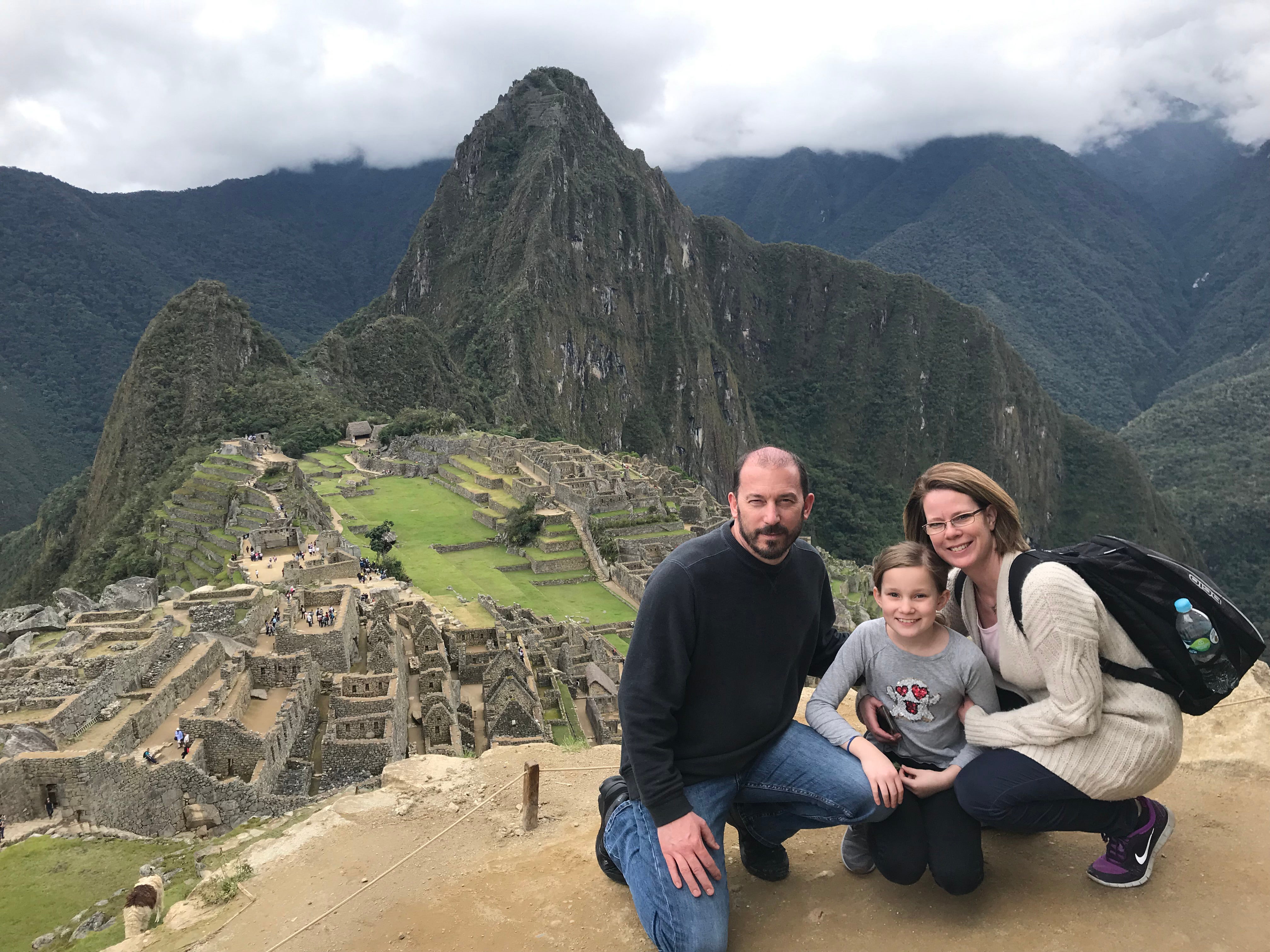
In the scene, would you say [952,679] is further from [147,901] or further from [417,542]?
[417,542]

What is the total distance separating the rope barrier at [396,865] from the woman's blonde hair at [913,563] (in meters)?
3.53

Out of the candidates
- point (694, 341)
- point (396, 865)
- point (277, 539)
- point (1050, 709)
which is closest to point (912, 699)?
point (1050, 709)

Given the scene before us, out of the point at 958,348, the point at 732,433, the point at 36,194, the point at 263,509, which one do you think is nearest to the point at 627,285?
the point at 732,433

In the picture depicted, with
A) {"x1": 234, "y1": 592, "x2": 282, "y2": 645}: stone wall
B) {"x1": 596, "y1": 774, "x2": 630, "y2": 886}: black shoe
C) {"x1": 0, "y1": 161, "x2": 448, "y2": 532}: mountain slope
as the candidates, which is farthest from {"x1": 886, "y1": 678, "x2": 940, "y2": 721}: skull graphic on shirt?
{"x1": 0, "y1": 161, "x2": 448, "y2": 532}: mountain slope

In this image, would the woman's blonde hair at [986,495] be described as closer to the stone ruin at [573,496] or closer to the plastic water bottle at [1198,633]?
the plastic water bottle at [1198,633]

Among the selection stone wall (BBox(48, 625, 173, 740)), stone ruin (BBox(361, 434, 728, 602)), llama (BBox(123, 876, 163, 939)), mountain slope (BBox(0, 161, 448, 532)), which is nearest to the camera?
llama (BBox(123, 876, 163, 939))

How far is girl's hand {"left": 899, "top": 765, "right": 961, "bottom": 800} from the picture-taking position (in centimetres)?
425

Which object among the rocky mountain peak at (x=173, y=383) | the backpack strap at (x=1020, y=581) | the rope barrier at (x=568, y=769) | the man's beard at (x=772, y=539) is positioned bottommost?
the rope barrier at (x=568, y=769)

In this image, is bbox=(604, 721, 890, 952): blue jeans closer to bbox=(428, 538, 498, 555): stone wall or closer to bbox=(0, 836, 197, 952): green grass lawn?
bbox=(0, 836, 197, 952): green grass lawn

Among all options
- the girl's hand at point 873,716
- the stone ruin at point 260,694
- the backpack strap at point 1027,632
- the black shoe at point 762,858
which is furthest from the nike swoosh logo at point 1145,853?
the stone ruin at point 260,694

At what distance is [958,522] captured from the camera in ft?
13.8

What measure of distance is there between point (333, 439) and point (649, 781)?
6203 centimetres

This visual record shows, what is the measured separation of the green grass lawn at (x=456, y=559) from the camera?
29188 mm

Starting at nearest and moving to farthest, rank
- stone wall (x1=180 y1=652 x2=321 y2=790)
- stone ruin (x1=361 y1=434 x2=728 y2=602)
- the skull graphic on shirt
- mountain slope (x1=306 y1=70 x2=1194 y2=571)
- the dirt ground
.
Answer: the dirt ground, the skull graphic on shirt, stone wall (x1=180 y1=652 x2=321 y2=790), stone ruin (x1=361 y1=434 x2=728 y2=602), mountain slope (x1=306 y1=70 x2=1194 y2=571)
